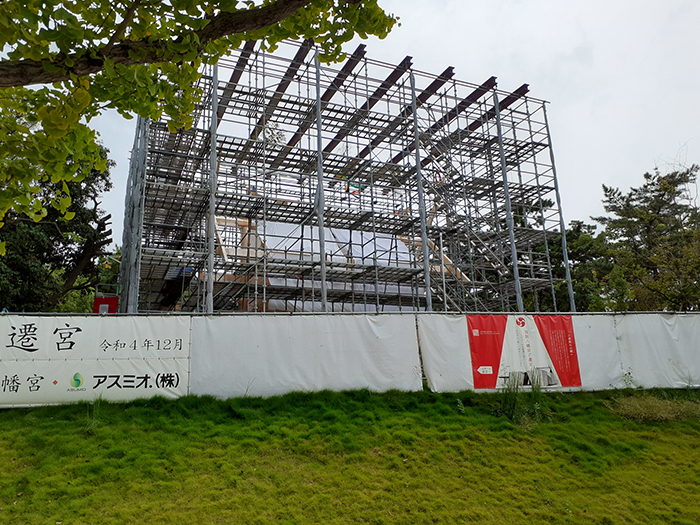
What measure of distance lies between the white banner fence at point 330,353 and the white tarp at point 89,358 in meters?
0.02

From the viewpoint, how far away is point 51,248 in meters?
22.4

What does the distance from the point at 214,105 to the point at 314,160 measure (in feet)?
20.7

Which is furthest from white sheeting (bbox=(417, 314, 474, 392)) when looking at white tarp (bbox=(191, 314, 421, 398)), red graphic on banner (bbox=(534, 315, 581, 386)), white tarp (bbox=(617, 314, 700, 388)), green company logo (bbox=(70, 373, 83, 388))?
green company logo (bbox=(70, 373, 83, 388))

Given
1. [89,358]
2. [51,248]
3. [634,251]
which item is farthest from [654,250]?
[51,248]

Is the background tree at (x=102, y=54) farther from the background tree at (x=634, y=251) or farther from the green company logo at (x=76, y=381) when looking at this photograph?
the background tree at (x=634, y=251)

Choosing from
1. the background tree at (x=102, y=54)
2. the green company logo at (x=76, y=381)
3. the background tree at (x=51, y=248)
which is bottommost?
the green company logo at (x=76, y=381)

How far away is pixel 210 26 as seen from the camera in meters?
4.09

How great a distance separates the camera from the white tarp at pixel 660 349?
10586 mm

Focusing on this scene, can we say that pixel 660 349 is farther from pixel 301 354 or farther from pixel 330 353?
pixel 301 354

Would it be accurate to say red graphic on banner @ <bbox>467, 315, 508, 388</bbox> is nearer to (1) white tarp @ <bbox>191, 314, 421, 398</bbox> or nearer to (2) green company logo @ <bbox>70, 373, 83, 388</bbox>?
(1) white tarp @ <bbox>191, 314, 421, 398</bbox>

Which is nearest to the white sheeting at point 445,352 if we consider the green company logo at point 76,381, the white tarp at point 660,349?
the white tarp at point 660,349

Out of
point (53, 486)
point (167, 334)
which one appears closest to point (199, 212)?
point (167, 334)

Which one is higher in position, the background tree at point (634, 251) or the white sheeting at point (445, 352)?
the background tree at point (634, 251)

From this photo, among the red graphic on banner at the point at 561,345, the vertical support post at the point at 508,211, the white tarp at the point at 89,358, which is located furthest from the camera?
the vertical support post at the point at 508,211
